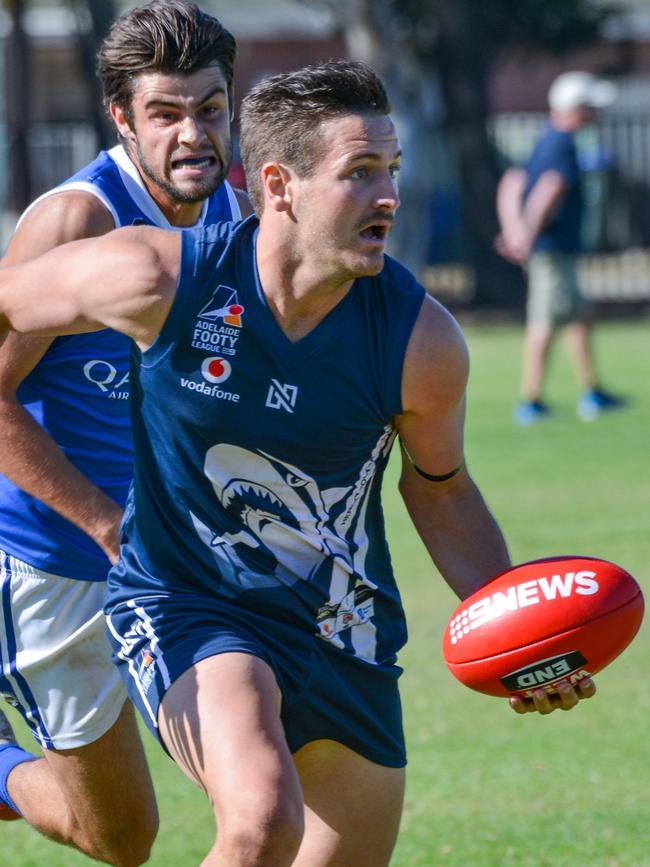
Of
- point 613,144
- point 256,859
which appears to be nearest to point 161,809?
point 256,859

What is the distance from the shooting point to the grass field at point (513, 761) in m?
5.09

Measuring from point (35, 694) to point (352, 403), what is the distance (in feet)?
4.71

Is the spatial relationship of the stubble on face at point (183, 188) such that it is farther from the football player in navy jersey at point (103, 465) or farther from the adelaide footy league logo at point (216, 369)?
the adelaide footy league logo at point (216, 369)

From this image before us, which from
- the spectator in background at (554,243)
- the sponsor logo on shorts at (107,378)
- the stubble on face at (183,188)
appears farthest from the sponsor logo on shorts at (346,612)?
the spectator in background at (554,243)

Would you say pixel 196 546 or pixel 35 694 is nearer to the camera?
pixel 196 546

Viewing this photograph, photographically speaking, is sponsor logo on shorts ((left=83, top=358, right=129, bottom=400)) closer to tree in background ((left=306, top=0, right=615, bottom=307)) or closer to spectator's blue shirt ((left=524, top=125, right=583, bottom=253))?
spectator's blue shirt ((left=524, top=125, right=583, bottom=253))

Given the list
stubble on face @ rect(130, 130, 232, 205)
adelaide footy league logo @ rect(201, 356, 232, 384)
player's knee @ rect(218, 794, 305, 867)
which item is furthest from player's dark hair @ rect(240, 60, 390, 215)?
player's knee @ rect(218, 794, 305, 867)

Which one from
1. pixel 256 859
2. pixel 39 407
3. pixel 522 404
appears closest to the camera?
pixel 256 859

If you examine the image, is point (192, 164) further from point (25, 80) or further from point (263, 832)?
point (25, 80)

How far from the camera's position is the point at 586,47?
108 feet

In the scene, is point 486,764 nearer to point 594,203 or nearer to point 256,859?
point 256,859

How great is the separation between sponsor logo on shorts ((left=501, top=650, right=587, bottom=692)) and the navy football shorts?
337 millimetres

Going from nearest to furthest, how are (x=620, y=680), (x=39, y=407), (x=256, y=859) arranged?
(x=256, y=859) → (x=39, y=407) → (x=620, y=680)

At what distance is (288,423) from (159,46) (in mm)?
1306
